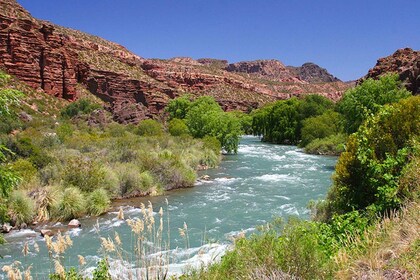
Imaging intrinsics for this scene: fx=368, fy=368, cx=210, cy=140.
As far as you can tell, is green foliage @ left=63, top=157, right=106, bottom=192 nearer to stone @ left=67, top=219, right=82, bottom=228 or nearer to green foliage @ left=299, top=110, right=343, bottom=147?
stone @ left=67, top=219, right=82, bottom=228

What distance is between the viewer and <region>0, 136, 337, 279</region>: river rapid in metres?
10.1

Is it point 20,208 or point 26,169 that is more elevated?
point 26,169

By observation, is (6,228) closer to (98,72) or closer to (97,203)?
(97,203)

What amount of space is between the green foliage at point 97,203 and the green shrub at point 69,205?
294mm

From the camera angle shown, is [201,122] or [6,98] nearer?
[6,98]

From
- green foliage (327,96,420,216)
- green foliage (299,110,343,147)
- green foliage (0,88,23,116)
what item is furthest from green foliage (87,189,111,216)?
green foliage (299,110,343,147)

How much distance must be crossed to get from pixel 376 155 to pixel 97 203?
11418mm

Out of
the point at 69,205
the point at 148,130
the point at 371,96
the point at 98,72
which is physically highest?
the point at 98,72

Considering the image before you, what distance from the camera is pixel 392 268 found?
417 cm

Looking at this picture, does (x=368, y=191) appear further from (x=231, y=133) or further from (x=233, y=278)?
(x=231, y=133)

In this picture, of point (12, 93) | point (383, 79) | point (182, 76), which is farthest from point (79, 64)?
point (12, 93)

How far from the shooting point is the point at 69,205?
14742 millimetres

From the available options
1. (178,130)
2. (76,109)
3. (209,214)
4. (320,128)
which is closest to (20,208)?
(209,214)

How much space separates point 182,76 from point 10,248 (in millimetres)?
118975
